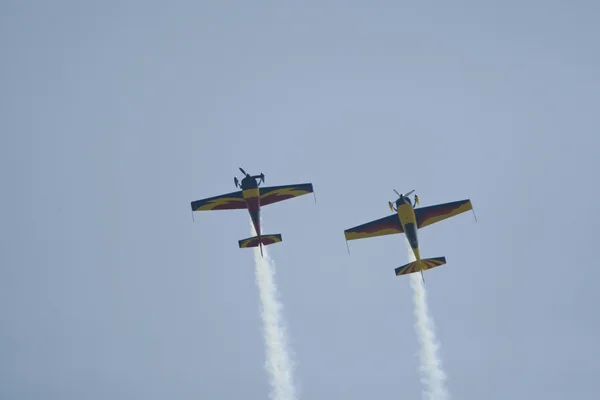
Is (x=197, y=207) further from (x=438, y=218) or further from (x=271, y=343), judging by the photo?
(x=438, y=218)

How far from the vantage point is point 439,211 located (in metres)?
99.1

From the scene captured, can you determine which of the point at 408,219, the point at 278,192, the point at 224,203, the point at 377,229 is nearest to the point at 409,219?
the point at 408,219

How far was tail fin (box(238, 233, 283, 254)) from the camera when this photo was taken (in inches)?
3686

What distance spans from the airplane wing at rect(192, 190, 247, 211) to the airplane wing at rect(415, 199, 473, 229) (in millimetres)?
15734

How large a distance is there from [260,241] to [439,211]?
1690cm

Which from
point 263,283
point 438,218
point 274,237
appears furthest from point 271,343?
point 438,218

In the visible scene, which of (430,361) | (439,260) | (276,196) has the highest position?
(276,196)

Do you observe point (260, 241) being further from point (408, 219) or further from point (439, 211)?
point (439, 211)

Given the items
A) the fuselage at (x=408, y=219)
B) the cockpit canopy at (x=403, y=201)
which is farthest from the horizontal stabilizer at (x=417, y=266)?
the cockpit canopy at (x=403, y=201)

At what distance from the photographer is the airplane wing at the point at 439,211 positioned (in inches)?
3890

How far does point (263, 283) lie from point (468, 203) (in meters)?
20.4

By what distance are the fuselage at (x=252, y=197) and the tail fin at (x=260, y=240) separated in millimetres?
2328

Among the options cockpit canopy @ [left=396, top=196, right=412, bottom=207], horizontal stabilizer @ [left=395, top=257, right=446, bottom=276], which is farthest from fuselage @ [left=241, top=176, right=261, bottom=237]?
horizontal stabilizer @ [left=395, top=257, right=446, bottom=276]

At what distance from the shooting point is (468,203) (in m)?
98.6
